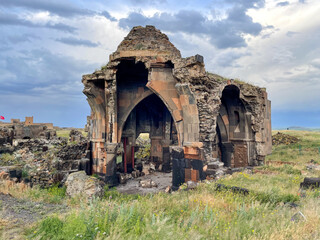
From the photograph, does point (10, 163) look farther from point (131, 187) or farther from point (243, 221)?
point (243, 221)

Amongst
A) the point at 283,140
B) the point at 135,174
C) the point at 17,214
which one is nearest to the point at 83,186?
the point at 17,214

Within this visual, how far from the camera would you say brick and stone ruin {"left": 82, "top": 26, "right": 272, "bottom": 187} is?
33.2 feet

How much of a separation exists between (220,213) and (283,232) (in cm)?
115

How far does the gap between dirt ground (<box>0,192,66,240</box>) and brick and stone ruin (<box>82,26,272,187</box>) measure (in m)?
6.25

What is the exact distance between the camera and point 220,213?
14.3 feet

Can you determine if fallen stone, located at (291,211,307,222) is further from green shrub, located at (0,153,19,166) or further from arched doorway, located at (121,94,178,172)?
arched doorway, located at (121,94,178,172)

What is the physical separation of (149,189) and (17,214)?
8.26 metres

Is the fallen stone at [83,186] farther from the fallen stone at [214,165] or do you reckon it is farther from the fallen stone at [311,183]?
the fallen stone at [311,183]

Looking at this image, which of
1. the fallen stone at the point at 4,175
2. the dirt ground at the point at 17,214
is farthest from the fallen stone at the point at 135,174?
the dirt ground at the point at 17,214

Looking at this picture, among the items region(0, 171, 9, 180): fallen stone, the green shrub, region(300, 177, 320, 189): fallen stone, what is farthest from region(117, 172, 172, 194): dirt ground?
region(300, 177, 320, 189): fallen stone

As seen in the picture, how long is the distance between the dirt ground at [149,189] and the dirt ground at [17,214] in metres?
6.73

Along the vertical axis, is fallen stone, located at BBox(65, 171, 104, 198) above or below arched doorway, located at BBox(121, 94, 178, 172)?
below

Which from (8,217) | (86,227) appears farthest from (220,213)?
(8,217)

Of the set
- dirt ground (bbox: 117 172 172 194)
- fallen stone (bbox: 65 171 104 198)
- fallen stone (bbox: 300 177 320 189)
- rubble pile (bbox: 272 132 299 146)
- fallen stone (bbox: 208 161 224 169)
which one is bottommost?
dirt ground (bbox: 117 172 172 194)
